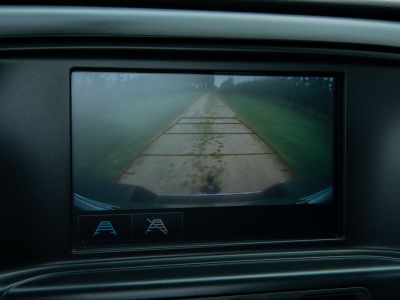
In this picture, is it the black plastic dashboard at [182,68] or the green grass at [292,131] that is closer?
the black plastic dashboard at [182,68]

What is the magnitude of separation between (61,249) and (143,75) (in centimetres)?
55

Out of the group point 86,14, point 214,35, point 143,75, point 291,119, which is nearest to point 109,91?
point 143,75

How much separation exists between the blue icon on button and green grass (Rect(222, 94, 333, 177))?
498 millimetres

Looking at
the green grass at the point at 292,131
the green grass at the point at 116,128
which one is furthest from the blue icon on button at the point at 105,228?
the green grass at the point at 292,131

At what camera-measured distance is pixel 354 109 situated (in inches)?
59.1

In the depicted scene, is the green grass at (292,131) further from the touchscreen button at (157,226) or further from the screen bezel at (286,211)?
the touchscreen button at (157,226)

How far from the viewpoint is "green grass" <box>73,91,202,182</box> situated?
1357mm

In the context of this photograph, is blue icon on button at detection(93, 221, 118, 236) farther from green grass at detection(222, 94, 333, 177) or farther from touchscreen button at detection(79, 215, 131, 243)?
green grass at detection(222, 94, 333, 177)

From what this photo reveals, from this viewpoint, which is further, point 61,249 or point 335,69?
point 335,69

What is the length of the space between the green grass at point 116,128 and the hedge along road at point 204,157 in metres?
0.03

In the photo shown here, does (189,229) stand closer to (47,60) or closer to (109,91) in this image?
(109,91)

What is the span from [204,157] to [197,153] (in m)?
0.02

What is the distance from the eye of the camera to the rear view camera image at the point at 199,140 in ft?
4.49

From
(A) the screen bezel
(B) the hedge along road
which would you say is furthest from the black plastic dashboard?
(B) the hedge along road
